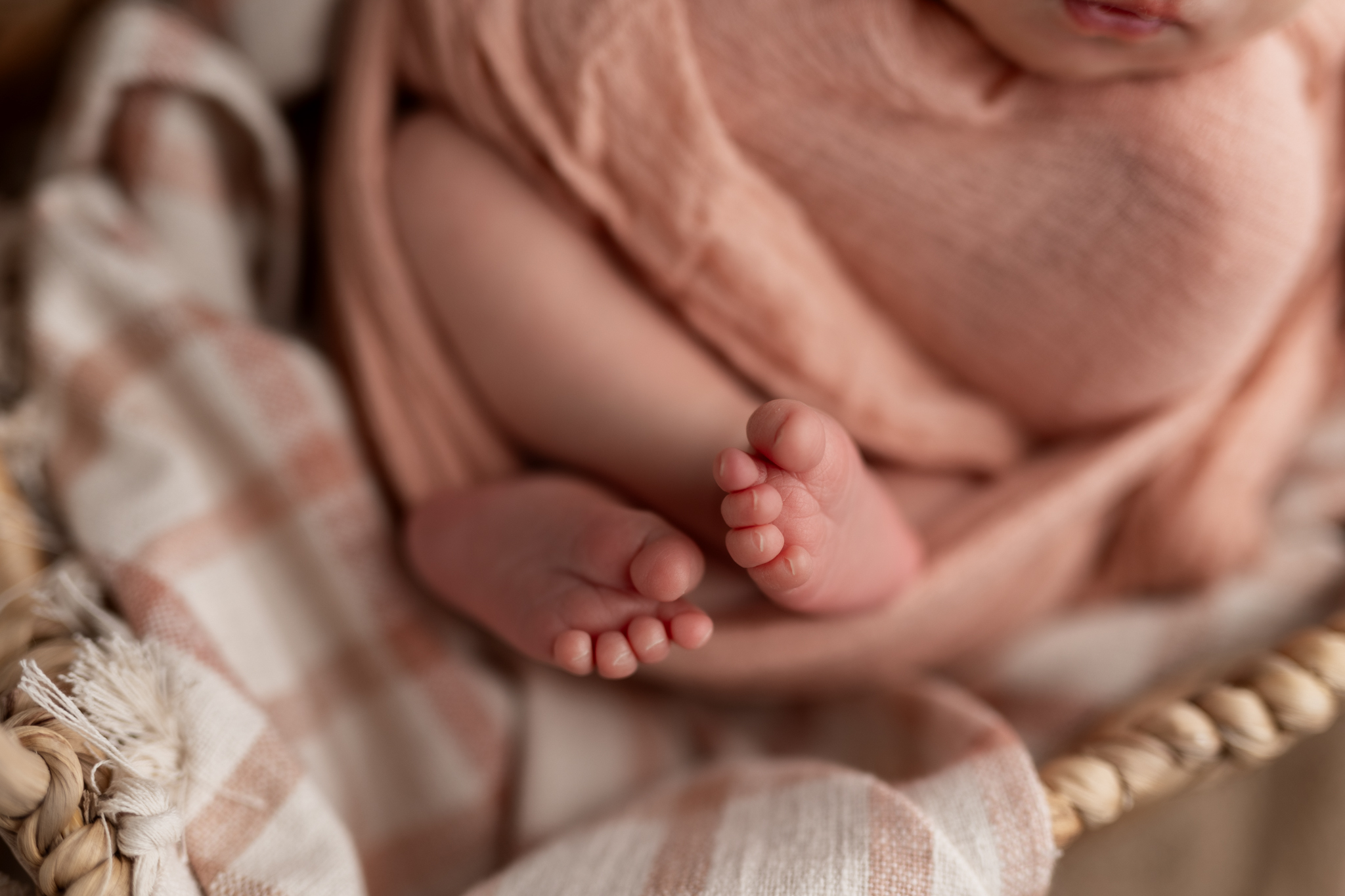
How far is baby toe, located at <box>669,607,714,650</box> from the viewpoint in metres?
0.53

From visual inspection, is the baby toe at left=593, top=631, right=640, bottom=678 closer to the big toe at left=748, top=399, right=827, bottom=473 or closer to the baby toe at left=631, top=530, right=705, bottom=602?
the baby toe at left=631, top=530, right=705, bottom=602

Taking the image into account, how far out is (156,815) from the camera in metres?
0.52

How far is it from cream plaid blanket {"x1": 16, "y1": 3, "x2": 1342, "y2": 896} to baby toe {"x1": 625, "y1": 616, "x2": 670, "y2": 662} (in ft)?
0.42

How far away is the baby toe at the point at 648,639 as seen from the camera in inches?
21.1

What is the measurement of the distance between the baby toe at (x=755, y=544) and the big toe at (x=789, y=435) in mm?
35

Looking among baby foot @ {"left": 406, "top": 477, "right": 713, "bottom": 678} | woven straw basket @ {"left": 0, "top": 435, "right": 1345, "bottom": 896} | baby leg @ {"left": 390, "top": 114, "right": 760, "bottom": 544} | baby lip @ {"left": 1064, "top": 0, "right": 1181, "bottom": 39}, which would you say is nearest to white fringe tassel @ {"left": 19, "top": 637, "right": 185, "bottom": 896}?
woven straw basket @ {"left": 0, "top": 435, "right": 1345, "bottom": 896}

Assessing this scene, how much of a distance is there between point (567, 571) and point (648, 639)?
0.08 metres

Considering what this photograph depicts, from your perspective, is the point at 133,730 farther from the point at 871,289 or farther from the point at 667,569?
the point at 871,289

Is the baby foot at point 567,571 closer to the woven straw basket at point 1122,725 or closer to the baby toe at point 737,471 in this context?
the baby toe at point 737,471

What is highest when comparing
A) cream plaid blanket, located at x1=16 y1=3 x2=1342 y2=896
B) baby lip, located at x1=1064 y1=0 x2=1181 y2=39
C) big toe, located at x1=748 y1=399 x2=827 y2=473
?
baby lip, located at x1=1064 y1=0 x2=1181 y2=39

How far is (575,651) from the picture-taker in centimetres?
55

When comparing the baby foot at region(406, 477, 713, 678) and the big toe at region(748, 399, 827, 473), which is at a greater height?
the big toe at region(748, 399, 827, 473)

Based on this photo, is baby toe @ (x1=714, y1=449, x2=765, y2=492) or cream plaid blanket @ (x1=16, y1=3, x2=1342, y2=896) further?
cream plaid blanket @ (x1=16, y1=3, x2=1342, y2=896)

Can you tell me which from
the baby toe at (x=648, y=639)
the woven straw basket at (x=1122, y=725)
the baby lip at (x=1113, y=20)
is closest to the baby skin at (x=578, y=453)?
→ the baby toe at (x=648, y=639)
